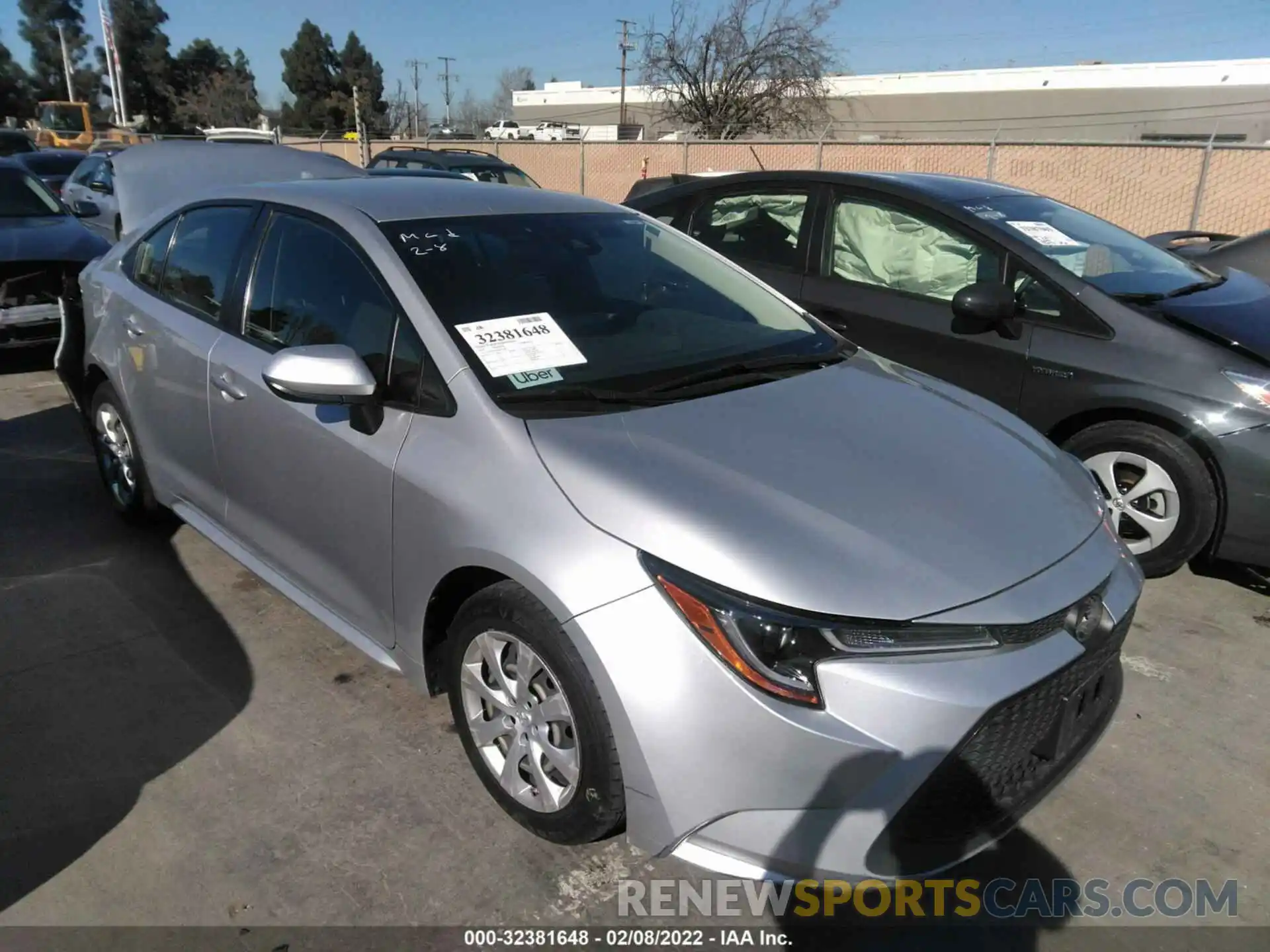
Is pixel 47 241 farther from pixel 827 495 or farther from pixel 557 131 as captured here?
pixel 557 131

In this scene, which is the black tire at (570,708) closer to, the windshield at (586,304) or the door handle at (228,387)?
the windshield at (586,304)

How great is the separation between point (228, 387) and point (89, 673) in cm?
111

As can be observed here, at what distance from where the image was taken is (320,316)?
294 cm

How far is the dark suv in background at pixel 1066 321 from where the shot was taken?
147 inches

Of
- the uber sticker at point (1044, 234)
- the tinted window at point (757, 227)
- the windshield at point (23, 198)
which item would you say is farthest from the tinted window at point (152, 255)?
the windshield at point (23, 198)

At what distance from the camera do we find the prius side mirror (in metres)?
2.46

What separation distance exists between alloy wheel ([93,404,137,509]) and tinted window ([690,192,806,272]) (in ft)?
10.5

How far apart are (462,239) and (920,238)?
2725 millimetres

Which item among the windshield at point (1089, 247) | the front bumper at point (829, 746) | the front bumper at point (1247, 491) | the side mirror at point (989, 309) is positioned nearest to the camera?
the front bumper at point (829, 746)

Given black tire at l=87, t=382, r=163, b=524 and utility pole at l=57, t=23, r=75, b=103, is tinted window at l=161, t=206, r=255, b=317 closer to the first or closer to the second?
black tire at l=87, t=382, r=163, b=524

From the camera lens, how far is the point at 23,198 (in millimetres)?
8195

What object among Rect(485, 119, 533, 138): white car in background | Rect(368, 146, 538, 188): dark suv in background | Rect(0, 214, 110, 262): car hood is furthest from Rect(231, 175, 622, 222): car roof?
Rect(485, 119, 533, 138): white car in background

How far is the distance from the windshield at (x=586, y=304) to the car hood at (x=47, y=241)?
5.85 meters

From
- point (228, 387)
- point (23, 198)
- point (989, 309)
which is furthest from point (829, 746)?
point (23, 198)
